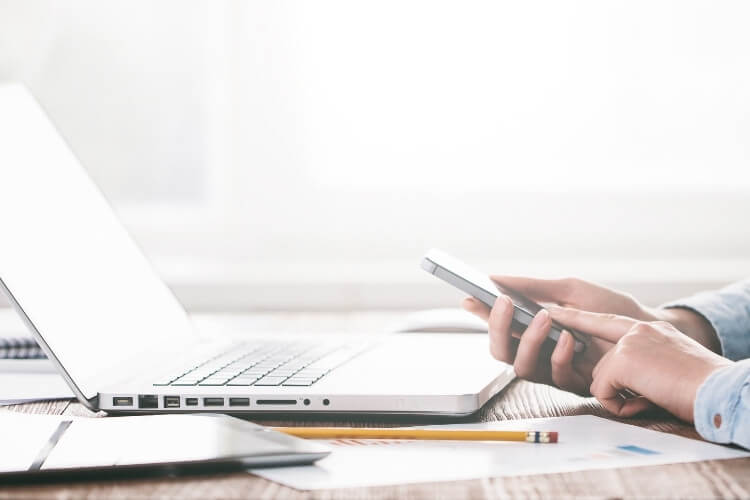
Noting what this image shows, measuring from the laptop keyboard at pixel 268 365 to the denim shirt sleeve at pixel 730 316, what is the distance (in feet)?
1.21

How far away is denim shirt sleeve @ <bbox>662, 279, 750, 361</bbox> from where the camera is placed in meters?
1.00

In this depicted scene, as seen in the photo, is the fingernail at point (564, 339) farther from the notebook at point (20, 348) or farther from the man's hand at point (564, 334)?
the notebook at point (20, 348)

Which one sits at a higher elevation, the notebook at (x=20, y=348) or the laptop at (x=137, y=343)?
the laptop at (x=137, y=343)

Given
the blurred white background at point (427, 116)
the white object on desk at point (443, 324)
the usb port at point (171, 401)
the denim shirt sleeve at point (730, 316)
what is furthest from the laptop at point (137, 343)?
the blurred white background at point (427, 116)

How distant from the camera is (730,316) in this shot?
1.01 meters

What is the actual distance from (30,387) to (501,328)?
0.43 metres

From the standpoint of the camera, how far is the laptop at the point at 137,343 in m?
0.71

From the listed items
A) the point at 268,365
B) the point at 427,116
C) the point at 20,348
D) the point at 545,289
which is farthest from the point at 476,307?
the point at 427,116

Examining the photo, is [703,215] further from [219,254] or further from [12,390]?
[12,390]

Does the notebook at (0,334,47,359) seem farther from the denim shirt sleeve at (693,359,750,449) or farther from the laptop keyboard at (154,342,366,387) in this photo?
the denim shirt sleeve at (693,359,750,449)

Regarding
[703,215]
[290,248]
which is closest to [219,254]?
[290,248]

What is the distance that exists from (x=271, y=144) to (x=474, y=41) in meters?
0.47

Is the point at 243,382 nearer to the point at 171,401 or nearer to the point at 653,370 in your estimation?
the point at 171,401

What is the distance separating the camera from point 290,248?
196cm
